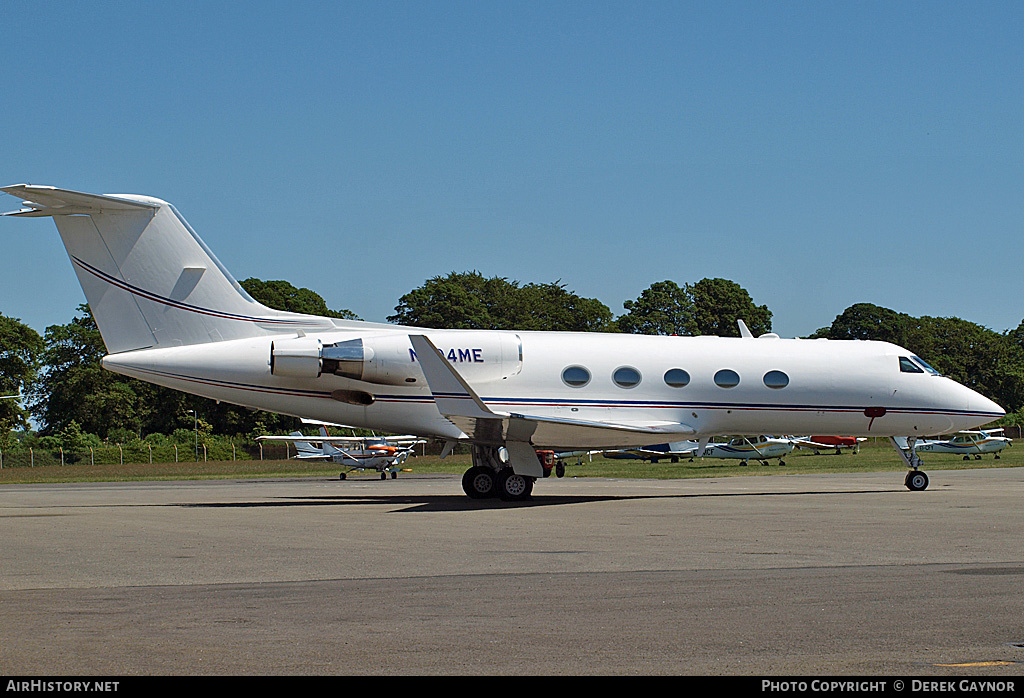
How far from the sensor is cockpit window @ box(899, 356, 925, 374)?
81.3 feet

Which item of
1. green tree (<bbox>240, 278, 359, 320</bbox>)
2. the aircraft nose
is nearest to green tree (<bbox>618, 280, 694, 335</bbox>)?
green tree (<bbox>240, 278, 359, 320</bbox>)

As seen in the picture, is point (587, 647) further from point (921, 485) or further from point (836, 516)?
point (921, 485)

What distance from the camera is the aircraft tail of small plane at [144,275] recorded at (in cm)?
2173

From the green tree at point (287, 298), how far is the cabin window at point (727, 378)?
2354 inches

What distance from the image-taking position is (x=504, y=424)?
68.4 feet

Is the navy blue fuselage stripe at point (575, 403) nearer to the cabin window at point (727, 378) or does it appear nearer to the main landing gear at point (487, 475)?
the cabin window at point (727, 378)

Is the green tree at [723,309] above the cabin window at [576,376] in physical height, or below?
above

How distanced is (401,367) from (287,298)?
6493 cm

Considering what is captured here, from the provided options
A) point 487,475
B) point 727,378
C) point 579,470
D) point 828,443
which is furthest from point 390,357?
point 828,443

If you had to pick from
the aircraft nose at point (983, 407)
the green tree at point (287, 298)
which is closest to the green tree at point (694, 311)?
the green tree at point (287, 298)

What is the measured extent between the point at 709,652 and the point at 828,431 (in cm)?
1931

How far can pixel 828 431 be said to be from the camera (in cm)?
2453

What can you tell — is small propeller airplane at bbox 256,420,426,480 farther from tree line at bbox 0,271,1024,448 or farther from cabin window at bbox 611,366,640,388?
tree line at bbox 0,271,1024,448

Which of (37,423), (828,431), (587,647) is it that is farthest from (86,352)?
(587,647)
